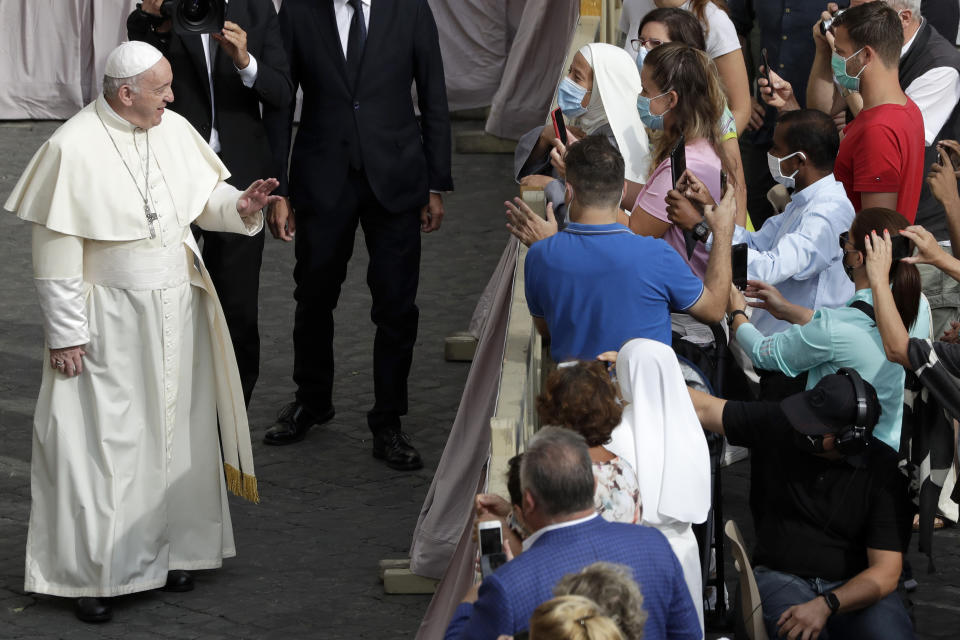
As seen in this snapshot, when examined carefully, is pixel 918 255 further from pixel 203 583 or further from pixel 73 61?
pixel 73 61

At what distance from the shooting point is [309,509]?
6.90 meters

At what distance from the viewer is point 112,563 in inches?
233

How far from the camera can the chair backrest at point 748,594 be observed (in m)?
4.64

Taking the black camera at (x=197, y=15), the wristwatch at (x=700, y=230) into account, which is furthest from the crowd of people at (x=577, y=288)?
the black camera at (x=197, y=15)

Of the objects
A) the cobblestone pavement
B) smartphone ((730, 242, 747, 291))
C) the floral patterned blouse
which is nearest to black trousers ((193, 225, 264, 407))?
the cobblestone pavement

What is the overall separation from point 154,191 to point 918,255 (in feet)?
9.93

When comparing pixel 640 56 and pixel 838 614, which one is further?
pixel 640 56

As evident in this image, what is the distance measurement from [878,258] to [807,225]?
98 centimetres

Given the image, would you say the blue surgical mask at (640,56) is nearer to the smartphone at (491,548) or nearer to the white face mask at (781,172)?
the white face mask at (781,172)

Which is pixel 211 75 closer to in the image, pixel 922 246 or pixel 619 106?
pixel 619 106

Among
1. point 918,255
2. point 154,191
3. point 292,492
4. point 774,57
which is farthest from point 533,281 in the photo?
point 774,57

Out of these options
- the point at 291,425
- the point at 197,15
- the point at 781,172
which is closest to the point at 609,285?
the point at 781,172

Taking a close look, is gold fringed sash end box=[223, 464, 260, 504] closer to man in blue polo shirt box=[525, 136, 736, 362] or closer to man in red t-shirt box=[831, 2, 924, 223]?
man in blue polo shirt box=[525, 136, 736, 362]

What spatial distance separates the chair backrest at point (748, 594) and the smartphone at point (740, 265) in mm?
966
